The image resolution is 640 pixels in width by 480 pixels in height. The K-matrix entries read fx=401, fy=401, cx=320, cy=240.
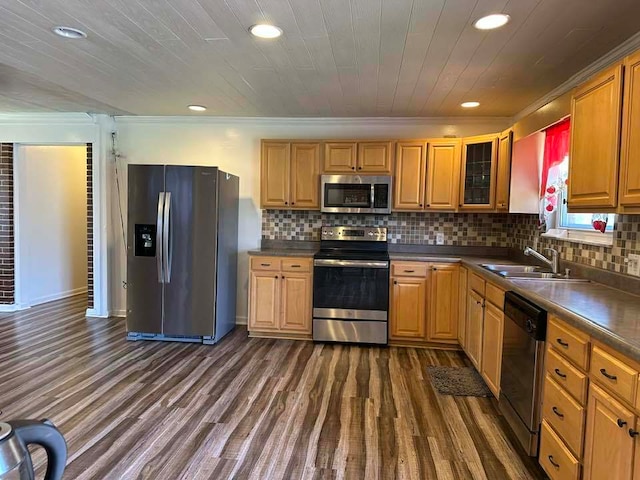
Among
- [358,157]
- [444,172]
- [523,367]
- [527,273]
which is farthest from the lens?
[358,157]

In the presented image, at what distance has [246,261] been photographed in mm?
4738

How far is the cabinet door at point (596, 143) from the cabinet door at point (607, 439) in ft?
3.11

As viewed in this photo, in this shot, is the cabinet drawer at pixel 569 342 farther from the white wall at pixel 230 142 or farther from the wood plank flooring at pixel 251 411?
the white wall at pixel 230 142

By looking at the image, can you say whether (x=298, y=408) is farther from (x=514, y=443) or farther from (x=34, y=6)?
(x=34, y=6)

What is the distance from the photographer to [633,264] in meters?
2.30

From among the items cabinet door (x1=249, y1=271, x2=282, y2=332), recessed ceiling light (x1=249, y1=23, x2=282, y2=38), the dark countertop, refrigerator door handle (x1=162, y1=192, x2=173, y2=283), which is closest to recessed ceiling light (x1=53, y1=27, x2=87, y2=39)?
recessed ceiling light (x1=249, y1=23, x2=282, y2=38)

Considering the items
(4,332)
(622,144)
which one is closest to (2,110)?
(4,332)

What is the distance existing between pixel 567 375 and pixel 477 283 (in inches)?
61.0

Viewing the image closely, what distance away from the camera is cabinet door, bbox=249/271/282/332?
4.18m

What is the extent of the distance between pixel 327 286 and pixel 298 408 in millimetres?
1470

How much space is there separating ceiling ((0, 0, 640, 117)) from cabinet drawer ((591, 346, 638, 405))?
1659 millimetres

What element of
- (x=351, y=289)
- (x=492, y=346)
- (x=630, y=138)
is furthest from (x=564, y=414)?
(x=351, y=289)

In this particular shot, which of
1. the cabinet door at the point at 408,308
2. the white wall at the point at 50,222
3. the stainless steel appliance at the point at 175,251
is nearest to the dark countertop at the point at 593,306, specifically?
the cabinet door at the point at 408,308

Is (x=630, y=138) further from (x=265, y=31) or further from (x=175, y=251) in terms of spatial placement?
(x=175, y=251)
